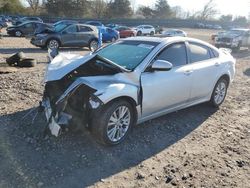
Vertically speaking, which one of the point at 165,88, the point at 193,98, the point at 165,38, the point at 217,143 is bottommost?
the point at 217,143

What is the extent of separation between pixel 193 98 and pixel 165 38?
1.34 meters

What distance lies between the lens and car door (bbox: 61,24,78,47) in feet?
59.7

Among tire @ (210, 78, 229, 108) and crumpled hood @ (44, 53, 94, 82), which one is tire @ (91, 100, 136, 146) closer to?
crumpled hood @ (44, 53, 94, 82)

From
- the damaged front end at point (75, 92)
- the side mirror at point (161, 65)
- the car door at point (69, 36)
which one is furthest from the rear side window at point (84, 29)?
the side mirror at point (161, 65)

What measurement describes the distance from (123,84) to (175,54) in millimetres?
1468

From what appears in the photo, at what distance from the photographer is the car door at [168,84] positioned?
5066 millimetres

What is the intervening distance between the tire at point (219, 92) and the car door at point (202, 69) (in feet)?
0.82

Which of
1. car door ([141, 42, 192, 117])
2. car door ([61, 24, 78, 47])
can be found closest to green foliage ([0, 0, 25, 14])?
car door ([61, 24, 78, 47])

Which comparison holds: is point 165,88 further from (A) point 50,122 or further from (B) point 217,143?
(A) point 50,122

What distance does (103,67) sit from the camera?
516cm

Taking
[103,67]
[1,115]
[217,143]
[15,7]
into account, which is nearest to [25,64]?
[1,115]

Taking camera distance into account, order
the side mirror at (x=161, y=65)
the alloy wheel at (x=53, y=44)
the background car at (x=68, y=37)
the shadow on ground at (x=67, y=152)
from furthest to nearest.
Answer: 1. the alloy wheel at (x=53, y=44)
2. the background car at (x=68, y=37)
3. the side mirror at (x=161, y=65)
4. the shadow on ground at (x=67, y=152)

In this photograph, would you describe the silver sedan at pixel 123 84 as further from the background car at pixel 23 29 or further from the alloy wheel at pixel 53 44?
the background car at pixel 23 29

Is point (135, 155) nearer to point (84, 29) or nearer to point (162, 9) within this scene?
point (84, 29)
